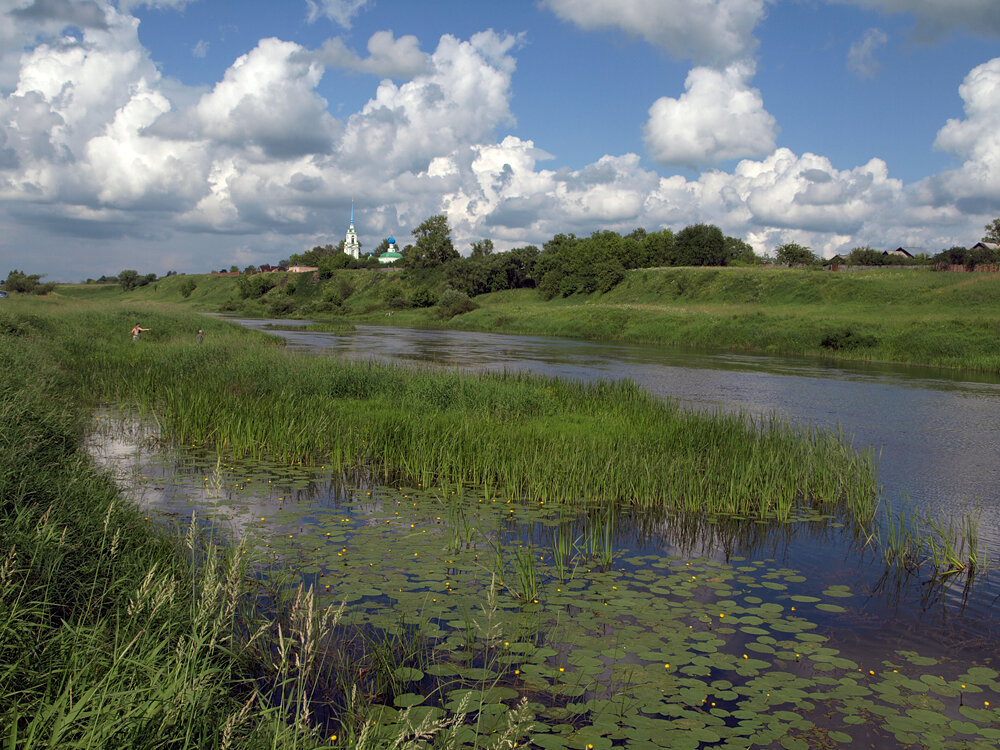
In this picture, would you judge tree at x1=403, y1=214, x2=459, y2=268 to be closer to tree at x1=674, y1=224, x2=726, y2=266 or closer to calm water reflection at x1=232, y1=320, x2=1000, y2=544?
tree at x1=674, y1=224, x2=726, y2=266

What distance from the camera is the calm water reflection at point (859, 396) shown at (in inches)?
524

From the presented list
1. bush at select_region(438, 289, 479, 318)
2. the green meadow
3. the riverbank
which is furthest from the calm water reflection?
bush at select_region(438, 289, 479, 318)

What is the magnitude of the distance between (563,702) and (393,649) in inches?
57.9

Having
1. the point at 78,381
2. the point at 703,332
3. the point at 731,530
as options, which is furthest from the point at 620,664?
the point at 703,332

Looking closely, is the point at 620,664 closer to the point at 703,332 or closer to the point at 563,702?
the point at 563,702

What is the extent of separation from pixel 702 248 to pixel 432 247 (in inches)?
2031

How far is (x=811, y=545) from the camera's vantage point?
955 centimetres

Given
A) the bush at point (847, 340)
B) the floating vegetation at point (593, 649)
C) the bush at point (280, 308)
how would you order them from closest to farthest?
the floating vegetation at point (593, 649) < the bush at point (847, 340) < the bush at point (280, 308)

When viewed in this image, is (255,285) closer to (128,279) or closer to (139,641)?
(128,279)

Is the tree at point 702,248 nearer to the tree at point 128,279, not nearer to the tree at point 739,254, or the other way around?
the tree at point 739,254

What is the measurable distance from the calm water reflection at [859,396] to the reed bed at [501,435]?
5.26ft

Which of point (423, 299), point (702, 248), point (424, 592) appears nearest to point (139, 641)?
point (424, 592)

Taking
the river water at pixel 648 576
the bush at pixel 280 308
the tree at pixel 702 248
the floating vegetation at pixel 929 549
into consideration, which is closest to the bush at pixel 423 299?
the bush at pixel 280 308

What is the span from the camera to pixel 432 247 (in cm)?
13488
